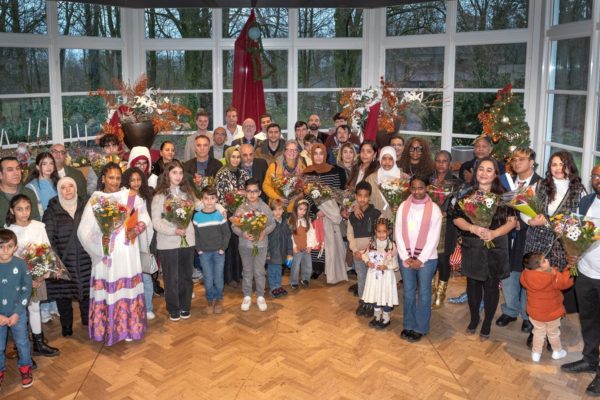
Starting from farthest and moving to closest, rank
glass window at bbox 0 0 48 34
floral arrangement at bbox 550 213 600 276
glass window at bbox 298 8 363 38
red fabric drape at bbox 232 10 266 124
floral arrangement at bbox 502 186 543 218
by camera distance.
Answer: glass window at bbox 298 8 363 38 → red fabric drape at bbox 232 10 266 124 → glass window at bbox 0 0 48 34 → floral arrangement at bbox 502 186 543 218 → floral arrangement at bbox 550 213 600 276

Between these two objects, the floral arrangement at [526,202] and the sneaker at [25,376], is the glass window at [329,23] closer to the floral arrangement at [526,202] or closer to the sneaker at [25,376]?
the floral arrangement at [526,202]

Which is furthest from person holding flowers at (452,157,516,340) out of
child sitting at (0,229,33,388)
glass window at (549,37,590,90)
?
child sitting at (0,229,33,388)

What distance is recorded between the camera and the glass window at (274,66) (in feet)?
32.4

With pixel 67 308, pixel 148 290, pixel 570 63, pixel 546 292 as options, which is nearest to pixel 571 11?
pixel 570 63

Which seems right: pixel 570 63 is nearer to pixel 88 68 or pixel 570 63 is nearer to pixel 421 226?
pixel 421 226

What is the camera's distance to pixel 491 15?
28.0 feet

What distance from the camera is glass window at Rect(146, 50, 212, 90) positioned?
9.82m

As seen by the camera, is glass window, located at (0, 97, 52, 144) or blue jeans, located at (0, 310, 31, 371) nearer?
blue jeans, located at (0, 310, 31, 371)

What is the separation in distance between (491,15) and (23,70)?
268 inches

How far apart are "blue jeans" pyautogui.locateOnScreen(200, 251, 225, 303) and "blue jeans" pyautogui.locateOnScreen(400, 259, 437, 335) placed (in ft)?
5.84

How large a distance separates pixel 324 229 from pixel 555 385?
2791mm

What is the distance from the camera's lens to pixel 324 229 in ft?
20.8

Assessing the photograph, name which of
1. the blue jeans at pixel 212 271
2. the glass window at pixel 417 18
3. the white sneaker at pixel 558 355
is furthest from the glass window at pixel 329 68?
the white sneaker at pixel 558 355

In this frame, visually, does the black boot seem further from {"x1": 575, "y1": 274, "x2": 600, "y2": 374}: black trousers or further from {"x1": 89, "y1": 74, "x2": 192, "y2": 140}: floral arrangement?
{"x1": 575, "y1": 274, "x2": 600, "y2": 374}: black trousers
